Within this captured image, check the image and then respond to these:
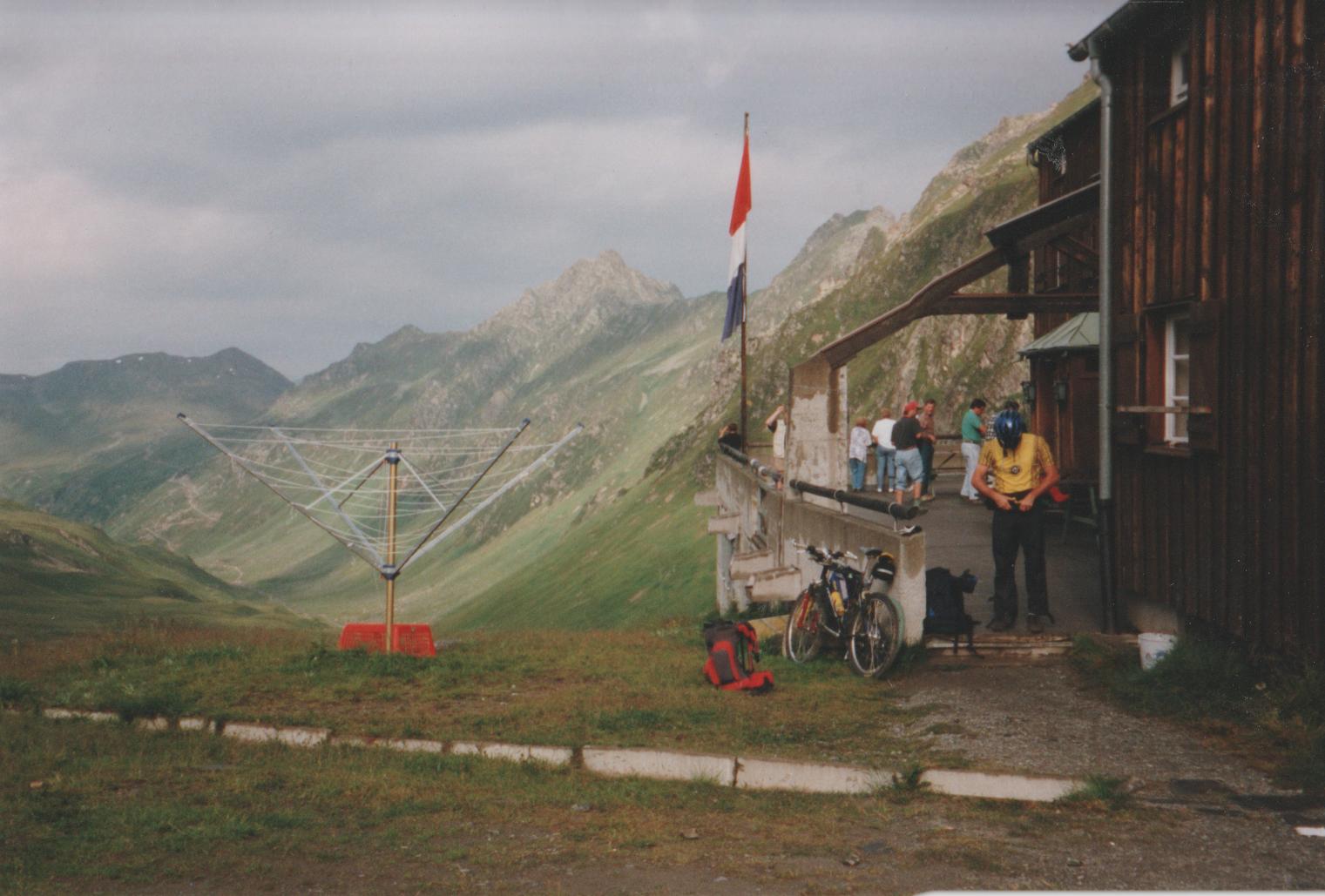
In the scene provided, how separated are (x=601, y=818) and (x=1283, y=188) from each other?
8.07 m

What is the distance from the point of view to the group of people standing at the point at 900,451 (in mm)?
22172

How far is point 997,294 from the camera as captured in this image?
17703mm

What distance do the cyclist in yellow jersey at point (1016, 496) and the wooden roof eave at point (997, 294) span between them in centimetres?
429

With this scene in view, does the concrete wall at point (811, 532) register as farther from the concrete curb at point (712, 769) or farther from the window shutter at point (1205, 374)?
the concrete curb at point (712, 769)

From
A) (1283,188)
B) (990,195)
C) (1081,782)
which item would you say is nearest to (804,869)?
(1081,782)

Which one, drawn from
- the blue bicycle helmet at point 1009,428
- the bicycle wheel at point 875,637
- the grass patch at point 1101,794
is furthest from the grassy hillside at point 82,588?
the grass patch at point 1101,794

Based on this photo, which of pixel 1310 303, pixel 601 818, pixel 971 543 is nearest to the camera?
pixel 601 818

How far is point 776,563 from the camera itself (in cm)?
1992

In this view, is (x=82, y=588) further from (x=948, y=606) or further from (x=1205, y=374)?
(x=1205, y=374)

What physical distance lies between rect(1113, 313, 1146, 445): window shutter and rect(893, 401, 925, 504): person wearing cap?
25.5ft

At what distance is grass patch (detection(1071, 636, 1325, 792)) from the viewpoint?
871 centimetres

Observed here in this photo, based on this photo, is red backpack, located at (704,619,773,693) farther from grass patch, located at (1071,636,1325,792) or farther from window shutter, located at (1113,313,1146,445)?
window shutter, located at (1113,313,1146,445)

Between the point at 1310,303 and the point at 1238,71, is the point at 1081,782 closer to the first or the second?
the point at 1310,303

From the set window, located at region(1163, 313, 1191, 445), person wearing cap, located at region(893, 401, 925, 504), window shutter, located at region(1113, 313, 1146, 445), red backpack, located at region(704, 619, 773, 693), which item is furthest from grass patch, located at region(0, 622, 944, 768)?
person wearing cap, located at region(893, 401, 925, 504)
